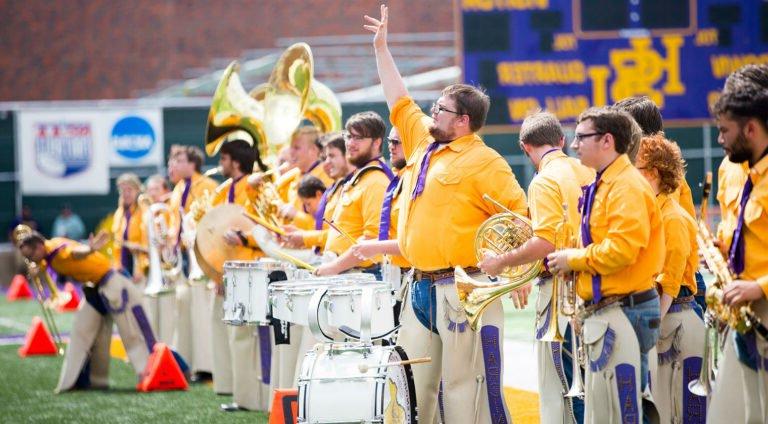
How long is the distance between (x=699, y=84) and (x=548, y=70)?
1.90 metres

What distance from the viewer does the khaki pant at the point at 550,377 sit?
7.21 meters

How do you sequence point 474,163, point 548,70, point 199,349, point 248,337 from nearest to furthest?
point 474,163 < point 248,337 < point 199,349 < point 548,70

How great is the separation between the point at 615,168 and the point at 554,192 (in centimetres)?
70

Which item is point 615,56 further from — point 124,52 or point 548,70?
point 124,52

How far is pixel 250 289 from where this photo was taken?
8.45 metres

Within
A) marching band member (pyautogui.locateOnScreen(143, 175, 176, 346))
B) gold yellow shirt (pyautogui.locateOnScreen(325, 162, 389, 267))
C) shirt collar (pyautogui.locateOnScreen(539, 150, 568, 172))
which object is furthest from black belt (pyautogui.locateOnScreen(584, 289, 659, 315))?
marching band member (pyautogui.locateOnScreen(143, 175, 176, 346))

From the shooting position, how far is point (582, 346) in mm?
5973

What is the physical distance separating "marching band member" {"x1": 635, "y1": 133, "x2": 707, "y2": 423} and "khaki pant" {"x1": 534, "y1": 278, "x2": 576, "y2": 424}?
0.53m

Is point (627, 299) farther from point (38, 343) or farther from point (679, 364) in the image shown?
point (38, 343)

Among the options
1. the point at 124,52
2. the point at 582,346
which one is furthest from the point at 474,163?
the point at 124,52

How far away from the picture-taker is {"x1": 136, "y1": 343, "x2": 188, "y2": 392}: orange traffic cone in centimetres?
1125

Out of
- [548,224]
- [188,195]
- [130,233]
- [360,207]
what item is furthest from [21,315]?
[548,224]

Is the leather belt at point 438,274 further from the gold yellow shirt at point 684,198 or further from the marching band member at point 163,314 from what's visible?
the marching band member at point 163,314

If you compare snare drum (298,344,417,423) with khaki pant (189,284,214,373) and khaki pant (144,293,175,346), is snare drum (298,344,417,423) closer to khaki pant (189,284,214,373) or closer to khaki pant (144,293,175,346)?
khaki pant (189,284,214,373)
